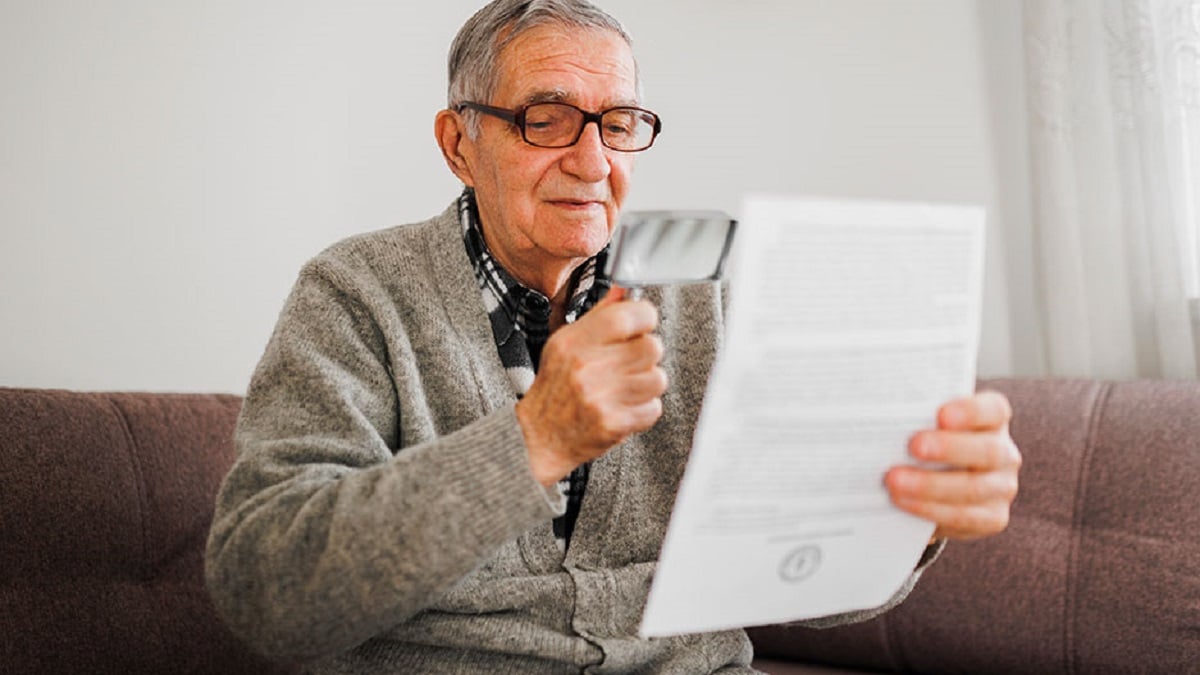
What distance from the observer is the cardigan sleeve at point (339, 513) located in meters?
0.89

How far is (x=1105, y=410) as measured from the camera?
5.47 feet

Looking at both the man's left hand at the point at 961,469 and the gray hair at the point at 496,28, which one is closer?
the man's left hand at the point at 961,469

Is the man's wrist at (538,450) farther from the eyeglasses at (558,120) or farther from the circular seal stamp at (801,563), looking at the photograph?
the eyeglasses at (558,120)

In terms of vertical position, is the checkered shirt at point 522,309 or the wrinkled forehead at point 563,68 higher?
the wrinkled forehead at point 563,68

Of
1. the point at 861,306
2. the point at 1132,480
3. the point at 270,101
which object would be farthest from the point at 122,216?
the point at 1132,480

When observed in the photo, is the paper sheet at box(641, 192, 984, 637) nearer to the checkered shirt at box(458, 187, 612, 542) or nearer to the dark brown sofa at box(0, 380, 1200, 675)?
the checkered shirt at box(458, 187, 612, 542)

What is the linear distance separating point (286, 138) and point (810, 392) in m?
1.35

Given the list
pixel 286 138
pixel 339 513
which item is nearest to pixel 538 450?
pixel 339 513

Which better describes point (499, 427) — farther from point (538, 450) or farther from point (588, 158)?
point (588, 158)

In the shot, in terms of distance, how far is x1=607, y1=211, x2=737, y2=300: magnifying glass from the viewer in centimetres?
86

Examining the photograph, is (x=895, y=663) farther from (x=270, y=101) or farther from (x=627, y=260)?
(x=270, y=101)

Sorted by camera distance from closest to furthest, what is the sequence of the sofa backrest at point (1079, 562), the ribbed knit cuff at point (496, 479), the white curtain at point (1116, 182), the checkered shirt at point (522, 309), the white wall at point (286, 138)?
the ribbed knit cuff at point (496, 479) → the checkered shirt at point (522, 309) → the sofa backrest at point (1079, 562) → the white wall at point (286, 138) → the white curtain at point (1116, 182)

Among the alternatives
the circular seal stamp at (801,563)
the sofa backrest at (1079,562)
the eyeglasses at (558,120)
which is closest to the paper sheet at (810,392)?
the circular seal stamp at (801,563)

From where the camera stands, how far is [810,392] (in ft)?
2.64
